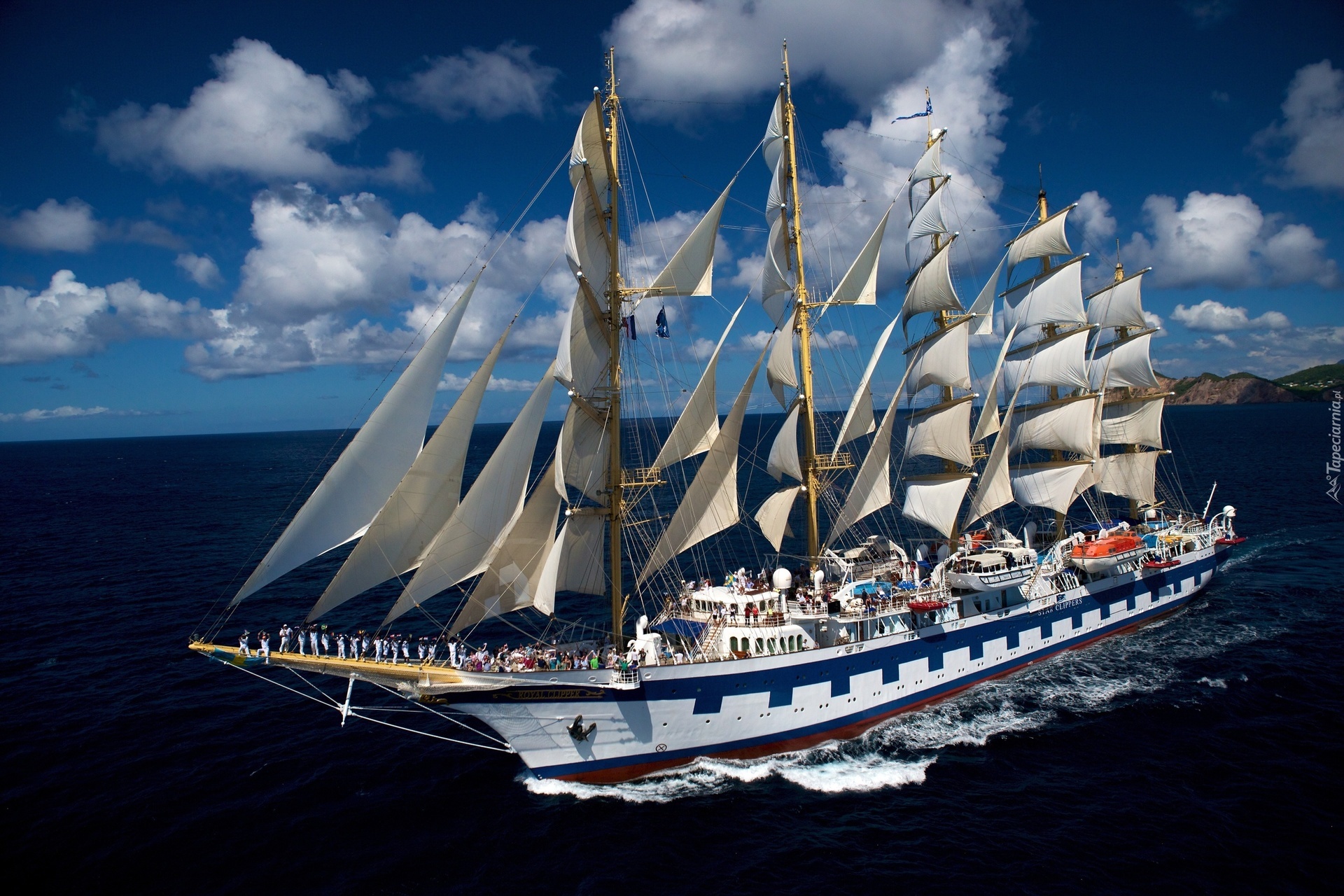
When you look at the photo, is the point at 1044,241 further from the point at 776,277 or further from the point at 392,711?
the point at 392,711

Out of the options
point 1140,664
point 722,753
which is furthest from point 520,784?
point 1140,664

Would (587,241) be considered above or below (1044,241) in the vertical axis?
below

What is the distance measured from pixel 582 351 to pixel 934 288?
1987 centimetres

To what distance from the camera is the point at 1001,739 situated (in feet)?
79.9

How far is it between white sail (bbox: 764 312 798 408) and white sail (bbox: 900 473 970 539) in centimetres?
917

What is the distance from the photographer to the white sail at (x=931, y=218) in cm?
3412

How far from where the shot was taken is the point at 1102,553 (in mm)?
31328

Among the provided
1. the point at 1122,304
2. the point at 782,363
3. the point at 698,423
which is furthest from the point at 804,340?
the point at 1122,304

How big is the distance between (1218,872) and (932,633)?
10693mm

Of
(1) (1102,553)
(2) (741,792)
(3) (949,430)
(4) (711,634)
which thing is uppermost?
(3) (949,430)

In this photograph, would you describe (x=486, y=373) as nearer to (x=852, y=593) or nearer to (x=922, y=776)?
(x=852, y=593)

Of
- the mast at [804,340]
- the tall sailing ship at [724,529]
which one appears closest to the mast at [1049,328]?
the tall sailing ship at [724,529]

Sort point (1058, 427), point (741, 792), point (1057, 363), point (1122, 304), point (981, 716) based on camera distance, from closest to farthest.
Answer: point (741, 792) → point (981, 716) → point (1058, 427) → point (1057, 363) → point (1122, 304)

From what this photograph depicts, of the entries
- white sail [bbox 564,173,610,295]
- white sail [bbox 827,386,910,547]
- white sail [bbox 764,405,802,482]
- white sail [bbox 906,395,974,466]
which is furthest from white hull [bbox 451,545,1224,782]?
white sail [bbox 564,173,610,295]
